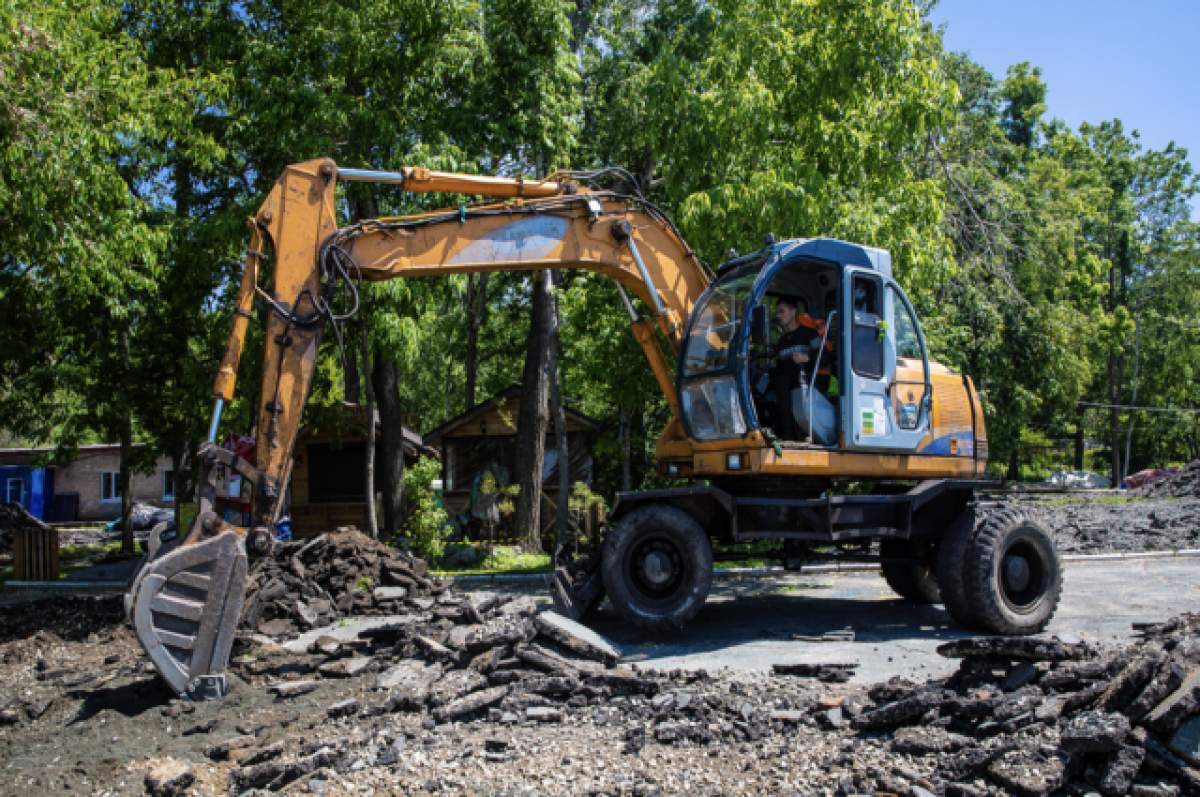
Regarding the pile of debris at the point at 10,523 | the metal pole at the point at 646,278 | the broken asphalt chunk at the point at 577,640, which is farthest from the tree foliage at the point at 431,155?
the broken asphalt chunk at the point at 577,640

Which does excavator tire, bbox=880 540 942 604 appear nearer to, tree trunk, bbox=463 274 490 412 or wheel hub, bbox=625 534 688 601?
wheel hub, bbox=625 534 688 601

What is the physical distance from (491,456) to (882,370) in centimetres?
1761

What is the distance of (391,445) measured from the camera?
18703 mm

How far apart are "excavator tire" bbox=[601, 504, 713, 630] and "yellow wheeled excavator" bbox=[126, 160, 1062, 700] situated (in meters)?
0.02

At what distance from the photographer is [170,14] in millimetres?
16250

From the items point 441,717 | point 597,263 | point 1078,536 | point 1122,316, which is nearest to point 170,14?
point 597,263

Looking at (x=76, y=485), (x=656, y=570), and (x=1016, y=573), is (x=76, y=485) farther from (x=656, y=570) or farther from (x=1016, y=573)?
(x=1016, y=573)

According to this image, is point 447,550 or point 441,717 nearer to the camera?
point 441,717

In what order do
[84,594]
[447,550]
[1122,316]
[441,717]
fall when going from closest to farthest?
1. [441,717]
2. [84,594]
3. [447,550]
4. [1122,316]

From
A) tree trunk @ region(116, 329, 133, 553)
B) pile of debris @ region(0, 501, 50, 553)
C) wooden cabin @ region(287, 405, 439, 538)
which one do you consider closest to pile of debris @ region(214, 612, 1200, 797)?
tree trunk @ region(116, 329, 133, 553)

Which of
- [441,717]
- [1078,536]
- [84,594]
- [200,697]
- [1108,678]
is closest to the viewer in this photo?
[1108,678]

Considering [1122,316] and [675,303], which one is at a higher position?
[1122,316]

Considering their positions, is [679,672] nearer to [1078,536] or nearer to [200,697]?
[200,697]

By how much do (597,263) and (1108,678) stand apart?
5944mm
